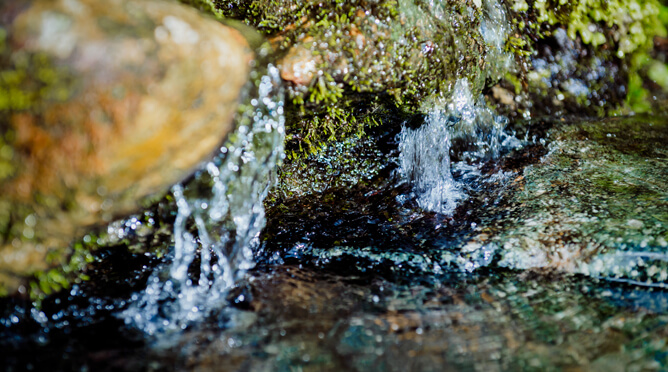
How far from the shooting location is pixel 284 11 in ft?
9.86

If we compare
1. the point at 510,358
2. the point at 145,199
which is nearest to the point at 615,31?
the point at 510,358

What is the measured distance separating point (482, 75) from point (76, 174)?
129 inches

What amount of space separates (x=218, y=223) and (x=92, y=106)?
3.98ft

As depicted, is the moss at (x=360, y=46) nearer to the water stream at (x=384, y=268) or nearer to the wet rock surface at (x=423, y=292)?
the water stream at (x=384, y=268)

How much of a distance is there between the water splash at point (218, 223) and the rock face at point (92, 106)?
1.38 ft

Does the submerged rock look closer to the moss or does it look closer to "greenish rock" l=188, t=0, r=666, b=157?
"greenish rock" l=188, t=0, r=666, b=157

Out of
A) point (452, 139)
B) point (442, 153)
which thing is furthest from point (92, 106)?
point (452, 139)

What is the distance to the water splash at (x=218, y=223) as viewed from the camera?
2523mm

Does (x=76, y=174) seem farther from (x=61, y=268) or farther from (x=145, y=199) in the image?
(x=61, y=268)

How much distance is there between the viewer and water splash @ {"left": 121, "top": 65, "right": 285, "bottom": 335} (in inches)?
99.3

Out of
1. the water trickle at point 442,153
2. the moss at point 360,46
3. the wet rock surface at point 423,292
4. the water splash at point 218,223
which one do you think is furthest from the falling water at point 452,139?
the water splash at point 218,223

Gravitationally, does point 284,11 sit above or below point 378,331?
above

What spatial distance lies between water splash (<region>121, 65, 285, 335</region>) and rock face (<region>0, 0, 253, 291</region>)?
0.42 metres

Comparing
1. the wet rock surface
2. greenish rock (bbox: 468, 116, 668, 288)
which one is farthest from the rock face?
greenish rock (bbox: 468, 116, 668, 288)
